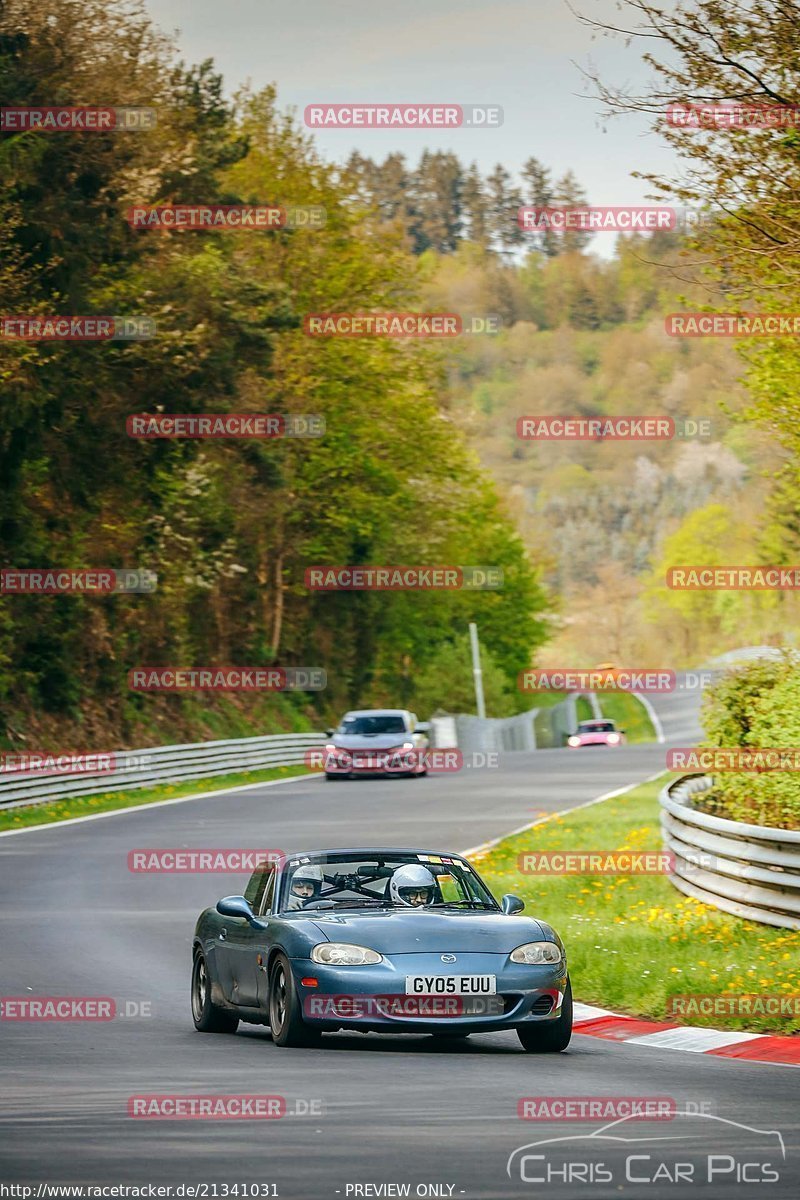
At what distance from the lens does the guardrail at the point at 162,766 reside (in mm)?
35500

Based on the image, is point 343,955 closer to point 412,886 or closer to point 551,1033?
point 412,886

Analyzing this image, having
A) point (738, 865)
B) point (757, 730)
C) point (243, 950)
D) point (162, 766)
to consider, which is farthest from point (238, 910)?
point (162, 766)

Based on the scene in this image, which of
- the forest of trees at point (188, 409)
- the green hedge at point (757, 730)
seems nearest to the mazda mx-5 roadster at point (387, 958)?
the green hedge at point (757, 730)

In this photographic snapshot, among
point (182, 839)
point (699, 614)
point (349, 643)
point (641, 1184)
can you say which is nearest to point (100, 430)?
point (182, 839)

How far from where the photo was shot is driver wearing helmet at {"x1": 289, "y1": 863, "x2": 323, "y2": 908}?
11779 mm

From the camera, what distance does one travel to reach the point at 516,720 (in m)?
79.5

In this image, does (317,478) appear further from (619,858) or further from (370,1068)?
(370,1068)

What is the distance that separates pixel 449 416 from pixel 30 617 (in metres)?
39.8

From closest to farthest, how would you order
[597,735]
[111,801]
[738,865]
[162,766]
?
1. [738,865]
2. [111,801]
3. [162,766]
4. [597,735]

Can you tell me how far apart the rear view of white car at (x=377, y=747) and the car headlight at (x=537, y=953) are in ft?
104

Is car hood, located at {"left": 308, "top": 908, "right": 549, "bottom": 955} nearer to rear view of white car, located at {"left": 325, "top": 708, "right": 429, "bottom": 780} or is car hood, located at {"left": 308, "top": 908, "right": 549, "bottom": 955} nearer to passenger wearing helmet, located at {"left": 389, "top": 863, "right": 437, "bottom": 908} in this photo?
passenger wearing helmet, located at {"left": 389, "top": 863, "right": 437, "bottom": 908}

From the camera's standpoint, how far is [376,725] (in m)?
43.9

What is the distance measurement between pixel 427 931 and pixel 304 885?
1155mm

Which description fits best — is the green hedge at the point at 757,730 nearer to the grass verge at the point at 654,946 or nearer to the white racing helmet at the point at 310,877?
the grass verge at the point at 654,946
